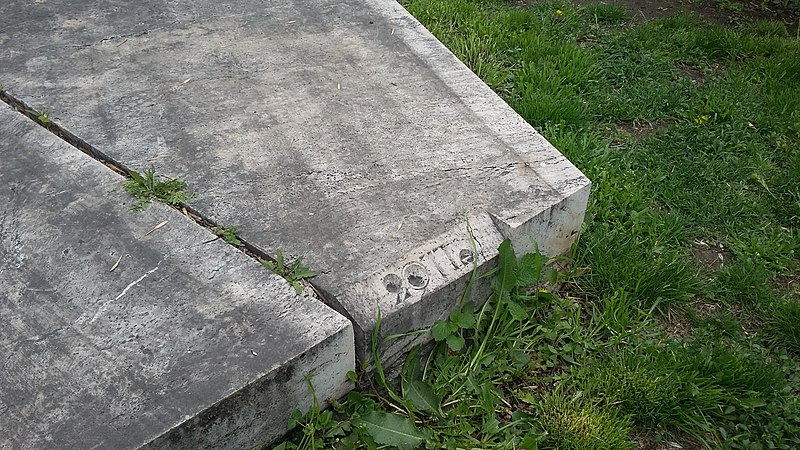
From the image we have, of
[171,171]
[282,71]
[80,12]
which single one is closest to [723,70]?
[282,71]

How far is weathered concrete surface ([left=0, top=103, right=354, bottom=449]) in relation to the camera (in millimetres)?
1747

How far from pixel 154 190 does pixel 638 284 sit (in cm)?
173

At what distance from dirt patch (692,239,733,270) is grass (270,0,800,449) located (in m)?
0.01

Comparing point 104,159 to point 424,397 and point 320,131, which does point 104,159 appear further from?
point 424,397

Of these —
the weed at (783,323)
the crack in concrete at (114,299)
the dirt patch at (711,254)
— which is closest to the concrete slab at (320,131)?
the crack in concrete at (114,299)

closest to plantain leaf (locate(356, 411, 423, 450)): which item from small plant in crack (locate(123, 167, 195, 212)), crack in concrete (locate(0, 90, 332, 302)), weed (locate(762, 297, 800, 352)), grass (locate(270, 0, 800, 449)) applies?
Result: grass (locate(270, 0, 800, 449))

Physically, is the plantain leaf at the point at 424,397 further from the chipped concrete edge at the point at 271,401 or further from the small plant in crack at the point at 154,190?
the small plant in crack at the point at 154,190

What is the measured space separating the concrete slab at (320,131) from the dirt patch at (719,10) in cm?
186

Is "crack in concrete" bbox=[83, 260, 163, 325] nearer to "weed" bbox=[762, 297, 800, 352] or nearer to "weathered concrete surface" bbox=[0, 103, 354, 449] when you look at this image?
"weathered concrete surface" bbox=[0, 103, 354, 449]

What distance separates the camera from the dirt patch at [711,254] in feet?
9.14

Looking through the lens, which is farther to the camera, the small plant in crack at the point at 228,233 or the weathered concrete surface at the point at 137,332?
the small plant in crack at the point at 228,233

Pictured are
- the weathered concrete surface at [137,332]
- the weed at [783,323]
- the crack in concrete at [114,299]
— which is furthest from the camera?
the weed at [783,323]

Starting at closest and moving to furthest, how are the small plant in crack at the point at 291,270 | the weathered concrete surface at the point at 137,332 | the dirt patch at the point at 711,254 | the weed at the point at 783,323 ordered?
1. the weathered concrete surface at the point at 137,332
2. the small plant in crack at the point at 291,270
3. the weed at the point at 783,323
4. the dirt patch at the point at 711,254

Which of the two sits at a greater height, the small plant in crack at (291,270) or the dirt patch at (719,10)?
the small plant in crack at (291,270)
